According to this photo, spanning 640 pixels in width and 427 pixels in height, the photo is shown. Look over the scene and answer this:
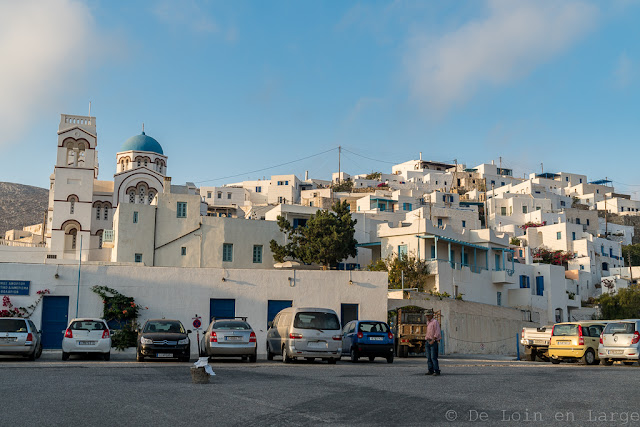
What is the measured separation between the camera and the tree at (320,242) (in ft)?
177

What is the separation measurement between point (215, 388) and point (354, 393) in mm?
2943

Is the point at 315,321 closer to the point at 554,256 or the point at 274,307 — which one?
the point at 274,307

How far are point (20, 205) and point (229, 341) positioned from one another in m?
163

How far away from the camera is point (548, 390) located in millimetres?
13594

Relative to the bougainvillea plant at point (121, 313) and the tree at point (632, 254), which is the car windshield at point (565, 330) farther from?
the tree at point (632, 254)

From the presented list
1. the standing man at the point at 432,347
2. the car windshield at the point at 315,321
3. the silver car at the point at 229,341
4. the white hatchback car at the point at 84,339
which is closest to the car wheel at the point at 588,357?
the car windshield at the point at 315,321

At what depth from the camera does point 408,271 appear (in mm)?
48438

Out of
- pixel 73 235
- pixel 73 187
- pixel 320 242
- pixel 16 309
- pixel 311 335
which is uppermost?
pixel 73 187

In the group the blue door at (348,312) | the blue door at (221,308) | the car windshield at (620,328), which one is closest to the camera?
the car windshield at (620,328)

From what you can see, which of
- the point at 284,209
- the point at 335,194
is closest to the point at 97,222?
the point at 284,209

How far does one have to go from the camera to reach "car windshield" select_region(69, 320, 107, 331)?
76.5 feet

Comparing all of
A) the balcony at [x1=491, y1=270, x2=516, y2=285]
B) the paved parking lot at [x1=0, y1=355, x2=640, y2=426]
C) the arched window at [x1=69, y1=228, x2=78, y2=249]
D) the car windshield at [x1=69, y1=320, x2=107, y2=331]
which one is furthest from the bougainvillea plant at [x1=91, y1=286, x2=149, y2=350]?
the arched window at [x1=69, y1=228, x2=78, y2=249]

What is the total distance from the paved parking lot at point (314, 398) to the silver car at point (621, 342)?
5.79 meters

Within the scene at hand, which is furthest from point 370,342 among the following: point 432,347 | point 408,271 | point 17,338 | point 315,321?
point 408,271
